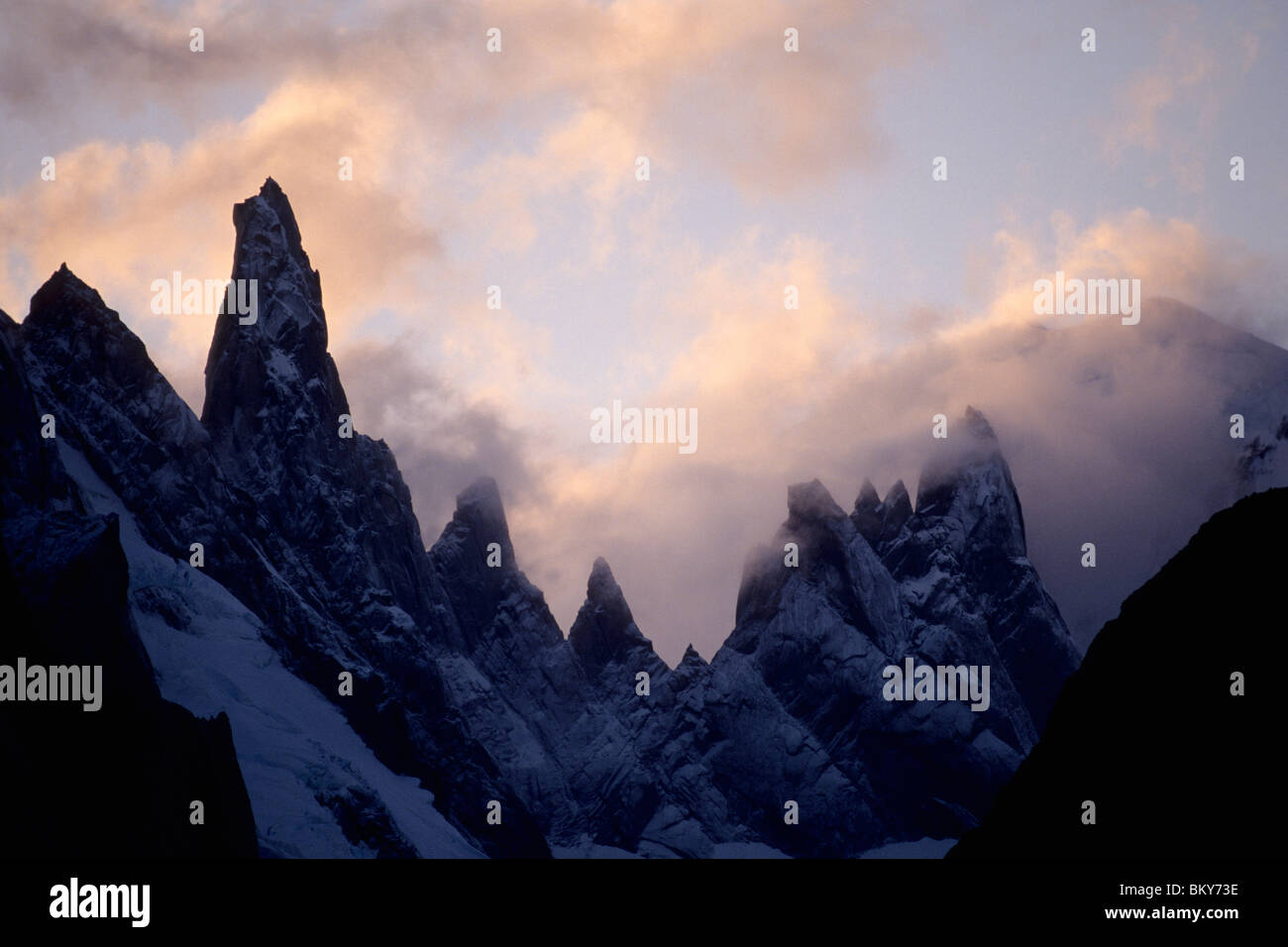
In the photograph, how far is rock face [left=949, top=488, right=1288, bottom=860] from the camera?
6769 cm

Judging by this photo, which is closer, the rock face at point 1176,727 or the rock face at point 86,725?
the rock face at point 1176,727

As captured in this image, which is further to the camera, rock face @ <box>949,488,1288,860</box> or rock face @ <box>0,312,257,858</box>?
rock face @ <box>0,312,257,858</box>

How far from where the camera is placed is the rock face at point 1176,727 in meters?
67.7

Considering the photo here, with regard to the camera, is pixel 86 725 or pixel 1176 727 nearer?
pixel 1176 727

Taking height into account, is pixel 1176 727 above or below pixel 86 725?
below

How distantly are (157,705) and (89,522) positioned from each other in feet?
57.2

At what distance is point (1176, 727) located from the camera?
73062 millimetres

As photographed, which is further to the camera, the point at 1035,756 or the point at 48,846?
the point at 48,846
